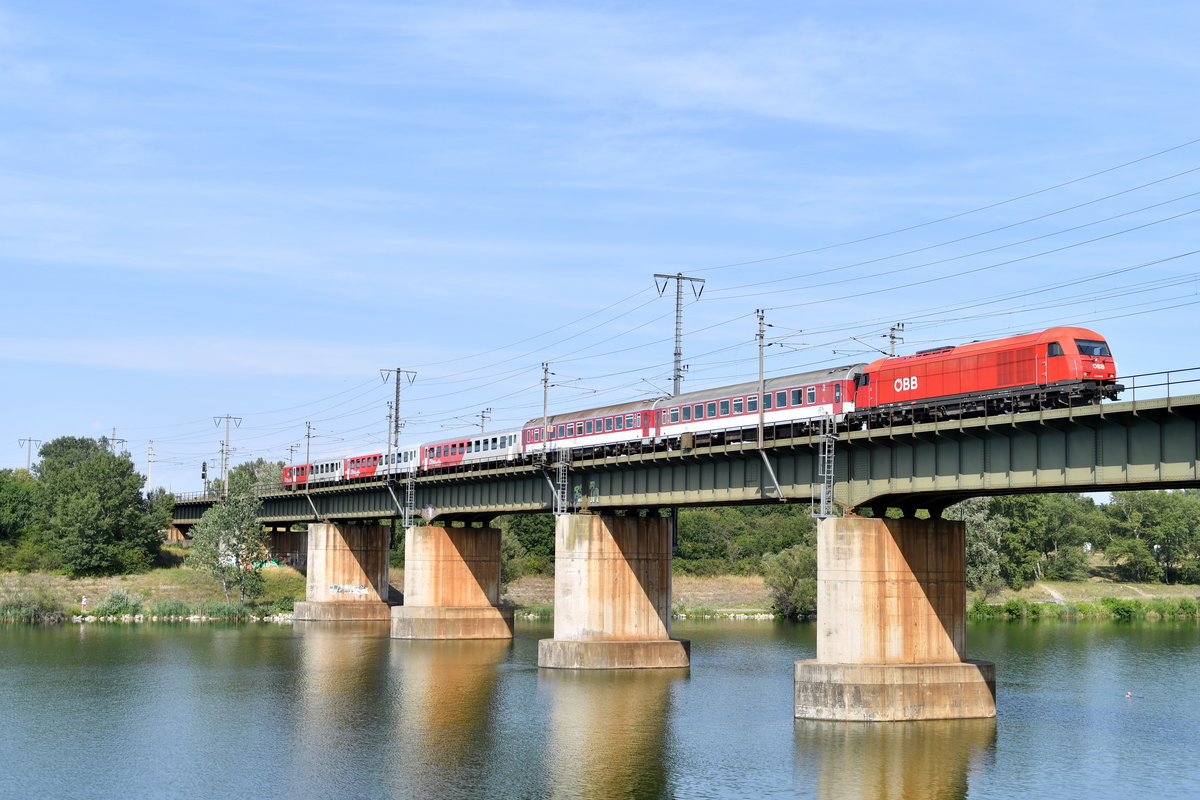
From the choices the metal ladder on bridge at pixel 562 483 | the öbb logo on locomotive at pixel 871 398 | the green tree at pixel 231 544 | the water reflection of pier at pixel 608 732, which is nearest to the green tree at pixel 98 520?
the green tree at pixel 231 544

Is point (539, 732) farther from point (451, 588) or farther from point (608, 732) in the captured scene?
point (451, 588)

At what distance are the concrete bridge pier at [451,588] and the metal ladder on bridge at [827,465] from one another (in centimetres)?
4729

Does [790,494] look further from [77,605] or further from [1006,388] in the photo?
[77,605]

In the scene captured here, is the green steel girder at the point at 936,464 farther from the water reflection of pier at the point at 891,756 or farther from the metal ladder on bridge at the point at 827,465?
the water reflection of pier at the point at 891,756

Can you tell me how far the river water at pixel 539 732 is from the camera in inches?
1588

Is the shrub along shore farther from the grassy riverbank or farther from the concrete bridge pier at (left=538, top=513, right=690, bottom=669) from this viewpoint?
the concrete bridge pier at (left=538, top=513, right=690, bottom=669)

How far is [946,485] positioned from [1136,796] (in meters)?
14.4

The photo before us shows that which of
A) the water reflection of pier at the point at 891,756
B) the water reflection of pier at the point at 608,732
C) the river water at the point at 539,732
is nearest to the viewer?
the water reflection of pier at the point at 891,756

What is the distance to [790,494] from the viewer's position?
191 ft

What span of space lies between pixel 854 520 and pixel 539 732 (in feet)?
50.9

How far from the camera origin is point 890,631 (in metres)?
51.4

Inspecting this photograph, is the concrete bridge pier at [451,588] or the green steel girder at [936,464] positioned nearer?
the green steel girder at [936,464]

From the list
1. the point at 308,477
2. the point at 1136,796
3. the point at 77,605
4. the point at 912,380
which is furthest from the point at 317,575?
the point at 1136,796

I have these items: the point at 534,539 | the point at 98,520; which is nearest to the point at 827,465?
the point at 534,539
